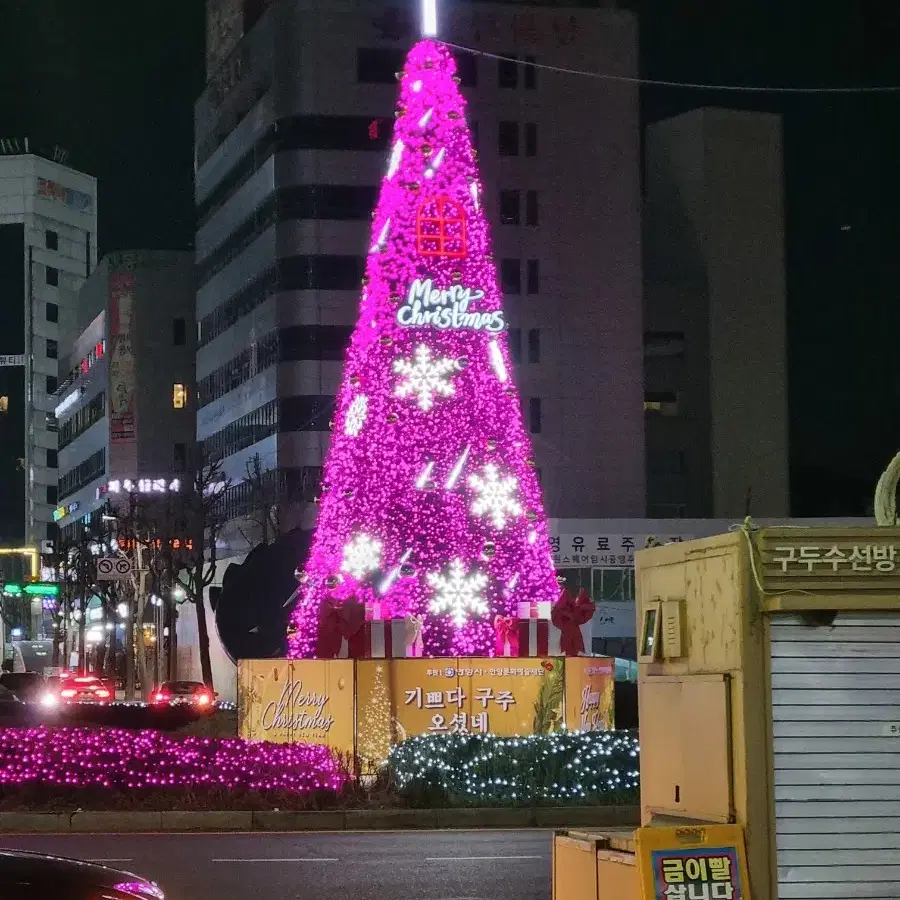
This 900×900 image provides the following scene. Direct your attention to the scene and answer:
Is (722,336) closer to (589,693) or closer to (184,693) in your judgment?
(184,693)

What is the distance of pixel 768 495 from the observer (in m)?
87.6

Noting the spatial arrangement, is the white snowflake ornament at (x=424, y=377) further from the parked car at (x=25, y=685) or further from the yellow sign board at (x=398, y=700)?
the parked car at (x=25, y=685)

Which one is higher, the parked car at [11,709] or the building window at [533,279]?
the building window at [533,279]

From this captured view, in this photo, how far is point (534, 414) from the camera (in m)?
80.7

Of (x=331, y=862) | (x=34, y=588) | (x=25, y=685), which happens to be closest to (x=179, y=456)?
(x=34, y=588)

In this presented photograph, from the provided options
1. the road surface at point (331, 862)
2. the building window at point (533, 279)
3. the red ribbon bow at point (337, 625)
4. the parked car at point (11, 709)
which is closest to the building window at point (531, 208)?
the building window at point (533, 279)

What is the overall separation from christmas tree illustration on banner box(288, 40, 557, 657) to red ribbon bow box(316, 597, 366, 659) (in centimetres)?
201

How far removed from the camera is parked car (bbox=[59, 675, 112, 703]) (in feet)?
195

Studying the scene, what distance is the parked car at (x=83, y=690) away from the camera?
2339 inches

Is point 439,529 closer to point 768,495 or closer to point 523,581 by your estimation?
point 523,581

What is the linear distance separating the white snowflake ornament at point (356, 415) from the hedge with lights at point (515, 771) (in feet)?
25.2

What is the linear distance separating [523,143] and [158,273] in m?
35.1

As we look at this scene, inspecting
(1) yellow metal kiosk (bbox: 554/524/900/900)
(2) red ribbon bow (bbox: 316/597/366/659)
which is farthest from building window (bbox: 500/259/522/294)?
(1) yellow metal kiosk (bbox: 554/524/900/900)

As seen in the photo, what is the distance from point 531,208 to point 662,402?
12612 mm
